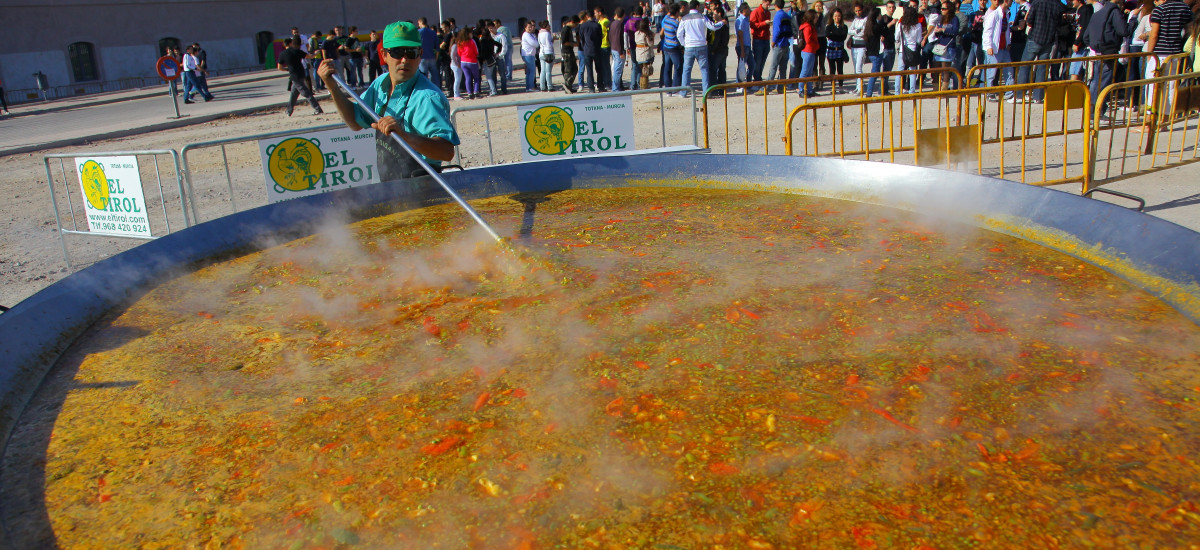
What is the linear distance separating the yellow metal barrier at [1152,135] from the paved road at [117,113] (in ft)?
58.9

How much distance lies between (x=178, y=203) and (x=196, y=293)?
722cm

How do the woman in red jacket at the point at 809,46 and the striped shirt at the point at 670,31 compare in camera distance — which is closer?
the woman in red jacket at the point at 809,46

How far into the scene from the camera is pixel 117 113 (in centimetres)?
2219

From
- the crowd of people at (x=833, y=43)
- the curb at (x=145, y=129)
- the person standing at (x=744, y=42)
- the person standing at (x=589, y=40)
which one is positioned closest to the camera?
the crowd of people at (x=833, y=43)

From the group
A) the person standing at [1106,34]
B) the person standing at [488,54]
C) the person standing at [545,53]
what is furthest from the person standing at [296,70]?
the person standing at [1106,34]

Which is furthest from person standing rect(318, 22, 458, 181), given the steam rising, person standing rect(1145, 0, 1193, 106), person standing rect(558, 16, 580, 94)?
person standing rect(558, 16, 580, 94)

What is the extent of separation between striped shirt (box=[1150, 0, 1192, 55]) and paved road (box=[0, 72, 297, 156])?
18962 millimetres

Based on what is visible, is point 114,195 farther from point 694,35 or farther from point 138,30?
point 138,30

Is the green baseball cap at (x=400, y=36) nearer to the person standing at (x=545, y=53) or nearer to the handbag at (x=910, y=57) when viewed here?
the handbag at (x=910, y=57)

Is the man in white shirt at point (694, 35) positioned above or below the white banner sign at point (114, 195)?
above

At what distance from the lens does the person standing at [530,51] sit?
20156mm

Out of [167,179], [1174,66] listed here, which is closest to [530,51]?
[167,179]

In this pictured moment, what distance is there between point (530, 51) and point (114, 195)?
14.4 m

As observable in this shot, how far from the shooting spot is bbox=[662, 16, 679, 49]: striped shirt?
1592cm
